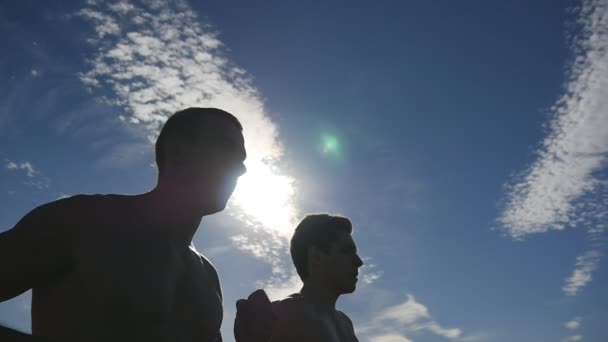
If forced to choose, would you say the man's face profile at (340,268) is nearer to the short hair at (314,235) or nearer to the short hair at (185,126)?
the short hair at (314,235)

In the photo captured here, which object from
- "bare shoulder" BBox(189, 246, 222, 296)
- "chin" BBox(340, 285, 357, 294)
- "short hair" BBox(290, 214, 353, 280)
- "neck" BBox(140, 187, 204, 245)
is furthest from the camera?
"short hair" BBox(290, 214, 353, 280)

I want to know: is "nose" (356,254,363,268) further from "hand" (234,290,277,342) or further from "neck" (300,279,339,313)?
"hand" (234,290,277,342)

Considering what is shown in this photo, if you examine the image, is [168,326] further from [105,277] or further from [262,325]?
[262,325]

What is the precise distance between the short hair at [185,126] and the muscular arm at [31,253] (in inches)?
34.0

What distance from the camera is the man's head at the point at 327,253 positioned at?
16.8 feet

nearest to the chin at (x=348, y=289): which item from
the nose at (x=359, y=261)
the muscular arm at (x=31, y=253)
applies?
the nose at (x=359, y=261)

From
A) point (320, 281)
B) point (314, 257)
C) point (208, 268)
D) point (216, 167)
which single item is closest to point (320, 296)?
point (320, 281)

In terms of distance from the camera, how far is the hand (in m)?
2.21

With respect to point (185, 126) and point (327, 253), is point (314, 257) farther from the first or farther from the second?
point (185, 126)

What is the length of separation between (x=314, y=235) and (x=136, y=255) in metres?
3.46

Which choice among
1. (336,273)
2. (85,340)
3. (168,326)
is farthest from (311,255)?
(85,340)

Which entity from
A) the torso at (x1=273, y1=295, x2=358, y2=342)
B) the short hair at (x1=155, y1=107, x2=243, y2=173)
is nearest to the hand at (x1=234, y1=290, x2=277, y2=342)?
the short hair at (x1=155, y1=107, x2=243, y2=173)

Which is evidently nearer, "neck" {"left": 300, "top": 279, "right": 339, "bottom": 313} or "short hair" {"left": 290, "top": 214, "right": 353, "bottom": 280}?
"neck" {"left": 300, "top": 279, "right": 339, "bottom": 313}

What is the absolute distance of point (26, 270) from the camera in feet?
5.63
